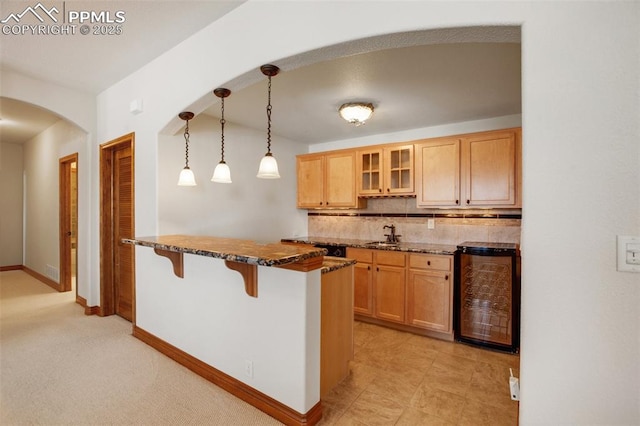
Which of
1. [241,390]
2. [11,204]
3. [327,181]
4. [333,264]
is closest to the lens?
[241,390]

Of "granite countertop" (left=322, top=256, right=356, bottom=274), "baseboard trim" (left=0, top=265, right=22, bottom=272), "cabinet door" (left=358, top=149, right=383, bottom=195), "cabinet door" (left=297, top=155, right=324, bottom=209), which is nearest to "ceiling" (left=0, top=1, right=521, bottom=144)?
"cabinet door" (left=358, top=149, right=383, bottom=195)

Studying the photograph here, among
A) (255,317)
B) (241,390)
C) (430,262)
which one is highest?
(430,262)

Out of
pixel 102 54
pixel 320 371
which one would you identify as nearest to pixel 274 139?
pixel 102 54

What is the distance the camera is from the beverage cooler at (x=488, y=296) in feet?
9.56

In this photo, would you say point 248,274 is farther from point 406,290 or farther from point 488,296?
point 488,296

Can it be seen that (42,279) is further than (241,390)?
Yes

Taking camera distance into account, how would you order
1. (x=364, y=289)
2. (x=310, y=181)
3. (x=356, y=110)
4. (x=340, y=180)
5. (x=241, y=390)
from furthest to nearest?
(x=310, y=181) < (x=340, y=180) < (x=364, y=289) < (x=356, y=110) < (x=241, y=390)

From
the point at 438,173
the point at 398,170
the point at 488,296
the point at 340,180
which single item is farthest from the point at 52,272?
the point at 488,296

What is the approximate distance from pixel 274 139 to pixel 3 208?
240 inches

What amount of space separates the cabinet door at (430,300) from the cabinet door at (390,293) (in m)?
0.09

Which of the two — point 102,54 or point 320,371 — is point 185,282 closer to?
point 320,371

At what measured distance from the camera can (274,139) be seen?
14.5 feet

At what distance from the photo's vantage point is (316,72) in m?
2.42

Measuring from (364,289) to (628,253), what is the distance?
2854mm
